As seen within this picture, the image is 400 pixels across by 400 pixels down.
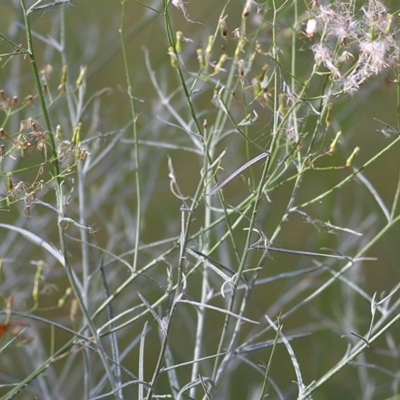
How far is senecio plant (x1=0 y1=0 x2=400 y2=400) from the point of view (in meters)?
0.53

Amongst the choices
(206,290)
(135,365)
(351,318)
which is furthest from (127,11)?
(206,290)

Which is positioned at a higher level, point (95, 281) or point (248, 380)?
point (95, 281)

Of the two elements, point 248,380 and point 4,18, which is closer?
point 248,380

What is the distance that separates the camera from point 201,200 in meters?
0.61

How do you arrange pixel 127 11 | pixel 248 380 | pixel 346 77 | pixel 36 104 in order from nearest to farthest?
pixel 346 77
pixel 36 104
pixel 248 380
pixel 127 11

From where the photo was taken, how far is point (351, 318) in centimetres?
109

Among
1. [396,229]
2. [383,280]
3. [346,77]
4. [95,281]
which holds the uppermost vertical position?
[346,77]

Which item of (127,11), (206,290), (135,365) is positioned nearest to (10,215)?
(135,365)

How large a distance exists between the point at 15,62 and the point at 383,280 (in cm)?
122

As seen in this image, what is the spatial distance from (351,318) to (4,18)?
124 cm

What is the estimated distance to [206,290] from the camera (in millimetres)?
724

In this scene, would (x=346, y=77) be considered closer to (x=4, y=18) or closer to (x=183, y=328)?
(x=183, y=328)

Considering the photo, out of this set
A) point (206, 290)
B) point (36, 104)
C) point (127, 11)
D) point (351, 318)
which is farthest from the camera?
point (127, 11)

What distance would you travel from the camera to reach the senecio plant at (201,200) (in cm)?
53
